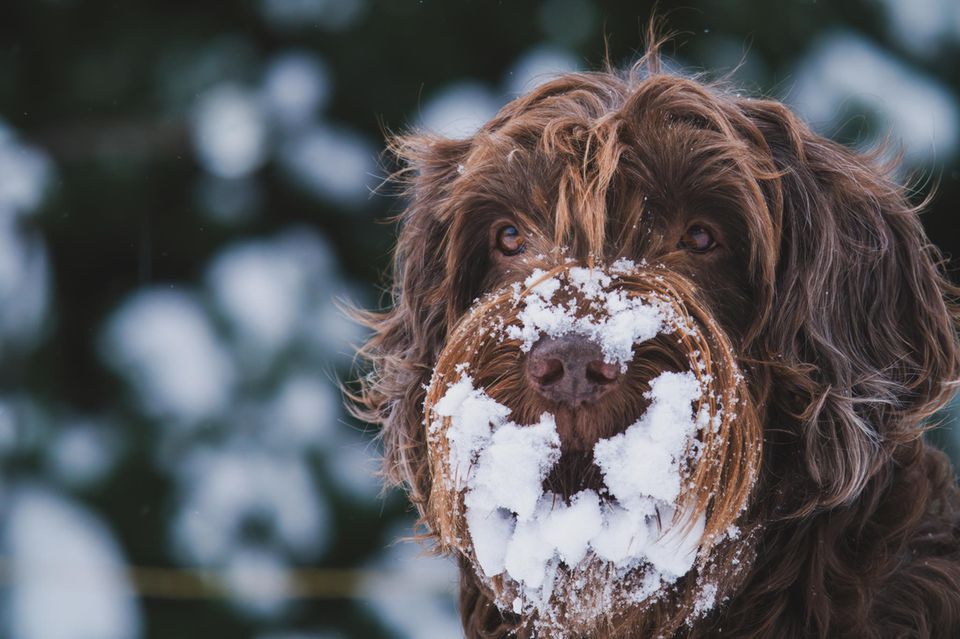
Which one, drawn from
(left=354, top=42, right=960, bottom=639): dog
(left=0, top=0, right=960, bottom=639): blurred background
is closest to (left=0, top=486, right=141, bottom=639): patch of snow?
(left=0, top=0, right=960, bottom=639): blurred background

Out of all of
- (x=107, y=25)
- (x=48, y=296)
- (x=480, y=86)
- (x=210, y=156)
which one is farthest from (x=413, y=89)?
(x=48, y=296)

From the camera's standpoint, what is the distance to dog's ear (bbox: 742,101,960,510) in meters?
2.45

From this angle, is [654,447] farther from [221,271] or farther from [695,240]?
[221,271]

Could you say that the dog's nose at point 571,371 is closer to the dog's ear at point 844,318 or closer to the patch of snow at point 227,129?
the dog's ear at point 844,318

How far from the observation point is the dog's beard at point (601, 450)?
2.20 meters

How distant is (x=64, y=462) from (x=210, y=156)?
1.73m

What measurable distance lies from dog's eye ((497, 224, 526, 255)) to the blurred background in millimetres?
2948

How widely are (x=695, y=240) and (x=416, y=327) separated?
0.75 m

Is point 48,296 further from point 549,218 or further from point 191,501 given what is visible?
point 549,218

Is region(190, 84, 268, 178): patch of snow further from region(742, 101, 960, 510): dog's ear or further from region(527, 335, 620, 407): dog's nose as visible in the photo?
region(527, 335, 620, 407): dog's nose

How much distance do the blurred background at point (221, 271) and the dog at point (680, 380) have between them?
298 cm

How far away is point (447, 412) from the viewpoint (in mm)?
2348

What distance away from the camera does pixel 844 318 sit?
2.56 meters

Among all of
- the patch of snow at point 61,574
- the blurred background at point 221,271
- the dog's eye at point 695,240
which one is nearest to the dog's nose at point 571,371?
the dog's eye at point 695,240
